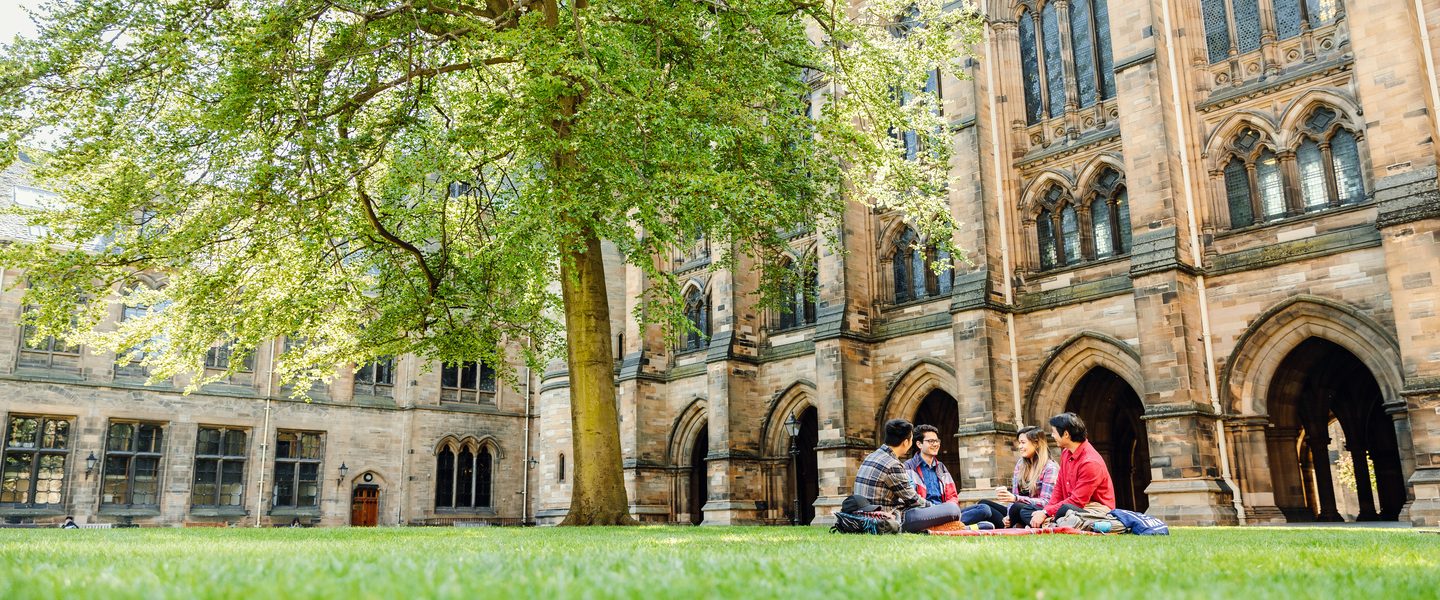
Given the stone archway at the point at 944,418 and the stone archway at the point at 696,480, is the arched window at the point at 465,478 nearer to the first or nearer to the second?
the stone archway at the point at 696,480

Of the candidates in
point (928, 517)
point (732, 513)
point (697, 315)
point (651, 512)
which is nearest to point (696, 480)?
point (651, 512)

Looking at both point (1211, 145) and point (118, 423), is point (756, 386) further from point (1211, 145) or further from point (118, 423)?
point (118, 423)

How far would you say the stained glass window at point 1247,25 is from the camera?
17.8 m

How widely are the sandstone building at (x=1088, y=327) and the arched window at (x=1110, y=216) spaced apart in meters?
0.06

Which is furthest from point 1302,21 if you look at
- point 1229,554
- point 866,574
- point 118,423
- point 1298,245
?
point 118,423

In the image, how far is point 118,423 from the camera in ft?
92.4

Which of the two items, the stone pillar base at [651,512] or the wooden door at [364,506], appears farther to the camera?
the wooden door at [364,506]

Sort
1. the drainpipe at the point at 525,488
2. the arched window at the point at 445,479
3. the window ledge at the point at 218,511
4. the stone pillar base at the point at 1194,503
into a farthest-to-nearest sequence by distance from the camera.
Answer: the drainpipe at the point at 525,488, the arched window at the point at 445,479, the window ledge at the point at 218,511, the stone pillar base at the point at 1194,503

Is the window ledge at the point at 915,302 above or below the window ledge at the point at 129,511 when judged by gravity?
above

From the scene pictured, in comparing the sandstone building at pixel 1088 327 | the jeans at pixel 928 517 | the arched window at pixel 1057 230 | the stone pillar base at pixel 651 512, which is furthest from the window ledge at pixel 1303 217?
the stone pillar base at pixel 651 512

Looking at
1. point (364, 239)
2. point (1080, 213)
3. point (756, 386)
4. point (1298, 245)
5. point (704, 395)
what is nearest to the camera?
point (364, 239)

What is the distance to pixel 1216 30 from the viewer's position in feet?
60.0

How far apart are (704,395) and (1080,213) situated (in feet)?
37.0

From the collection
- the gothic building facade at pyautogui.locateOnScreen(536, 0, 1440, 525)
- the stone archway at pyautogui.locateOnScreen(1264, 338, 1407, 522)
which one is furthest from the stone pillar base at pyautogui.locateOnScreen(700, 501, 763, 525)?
the stone archway at pyautogui.locateOnScreen(1264, 338, 1407, 522)
